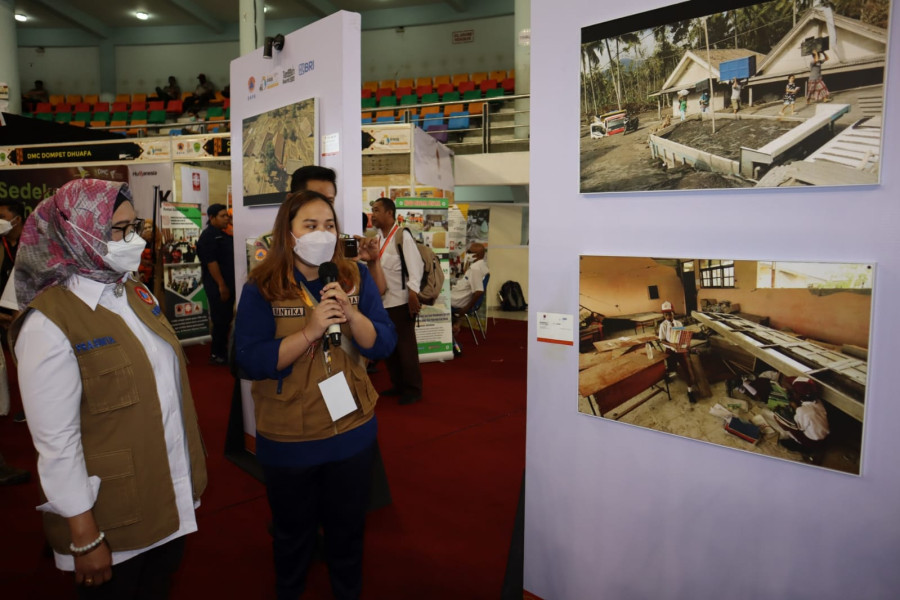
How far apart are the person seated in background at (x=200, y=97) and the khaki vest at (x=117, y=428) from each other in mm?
15967

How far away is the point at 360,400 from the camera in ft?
5.87

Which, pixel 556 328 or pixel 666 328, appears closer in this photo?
pixel 666 328

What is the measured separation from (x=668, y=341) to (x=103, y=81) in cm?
1936

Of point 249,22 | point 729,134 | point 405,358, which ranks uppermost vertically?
point 249,22

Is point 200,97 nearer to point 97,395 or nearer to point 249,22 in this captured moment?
point 249,22

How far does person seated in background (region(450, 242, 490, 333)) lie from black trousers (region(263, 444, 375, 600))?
5.36 m

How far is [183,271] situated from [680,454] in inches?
262

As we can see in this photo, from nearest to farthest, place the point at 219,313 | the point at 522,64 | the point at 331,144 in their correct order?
the point at 331,144, the point at 219,313, the point at 522,64

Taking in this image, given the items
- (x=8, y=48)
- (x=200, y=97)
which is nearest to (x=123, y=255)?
(x=8, y=48)

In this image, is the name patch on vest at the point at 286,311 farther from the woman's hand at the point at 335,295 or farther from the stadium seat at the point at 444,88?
the stadium seat at the point at 444,88

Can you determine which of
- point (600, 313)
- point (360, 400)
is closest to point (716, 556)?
point (600, 313)

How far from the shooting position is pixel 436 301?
6.52 metres

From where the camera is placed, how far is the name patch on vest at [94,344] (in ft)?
4.10

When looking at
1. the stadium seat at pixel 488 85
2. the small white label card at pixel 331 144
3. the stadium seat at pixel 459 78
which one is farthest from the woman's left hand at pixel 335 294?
the stadium seat at pixel 459 78
